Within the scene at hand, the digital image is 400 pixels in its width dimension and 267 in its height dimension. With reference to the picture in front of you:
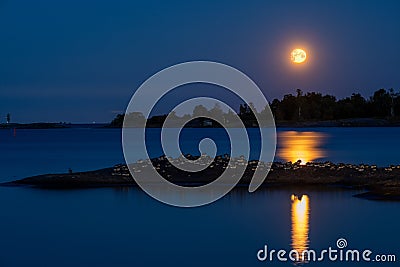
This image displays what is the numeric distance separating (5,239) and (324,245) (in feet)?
28.9

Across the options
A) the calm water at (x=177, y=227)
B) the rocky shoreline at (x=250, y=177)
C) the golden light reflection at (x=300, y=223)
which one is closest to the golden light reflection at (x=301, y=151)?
the rocky shoreline at (x=250, y=177)

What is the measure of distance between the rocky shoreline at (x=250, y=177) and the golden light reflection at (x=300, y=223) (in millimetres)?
3509

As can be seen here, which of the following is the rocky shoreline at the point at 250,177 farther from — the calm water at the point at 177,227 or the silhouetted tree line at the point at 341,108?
the silhouetted tree line at the point at 341,108

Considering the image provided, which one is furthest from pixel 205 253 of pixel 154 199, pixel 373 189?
pixel 373 189

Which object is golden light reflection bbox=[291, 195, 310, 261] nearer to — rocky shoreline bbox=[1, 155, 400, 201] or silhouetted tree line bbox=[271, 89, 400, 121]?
rocky shoreline bbox=[1, 155, 400, 201]

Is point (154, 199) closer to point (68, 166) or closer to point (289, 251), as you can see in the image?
point (289, 251)

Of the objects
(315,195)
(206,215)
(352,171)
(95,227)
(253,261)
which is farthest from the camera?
(352,171)

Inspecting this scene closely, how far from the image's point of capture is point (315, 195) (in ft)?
81.0

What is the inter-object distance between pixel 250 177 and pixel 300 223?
9059 millimetres

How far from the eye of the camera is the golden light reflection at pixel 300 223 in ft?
56.5

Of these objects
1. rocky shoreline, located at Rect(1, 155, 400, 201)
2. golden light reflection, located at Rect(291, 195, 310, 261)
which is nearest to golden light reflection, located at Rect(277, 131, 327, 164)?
rocky shoreline, located at Rect(1, 155, 400, 201)

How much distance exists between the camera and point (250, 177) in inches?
1143

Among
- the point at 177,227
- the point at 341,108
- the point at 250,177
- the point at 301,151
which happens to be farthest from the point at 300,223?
the point at 341,108

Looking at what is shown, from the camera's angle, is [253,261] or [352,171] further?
[352,171]
